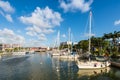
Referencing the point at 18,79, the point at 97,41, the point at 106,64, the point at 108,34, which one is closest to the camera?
the point at 18,79

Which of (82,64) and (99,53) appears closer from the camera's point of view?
(82,64)

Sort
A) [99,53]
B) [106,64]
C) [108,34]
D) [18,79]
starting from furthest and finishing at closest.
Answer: [108,34]
[99,53]
[106,64]
[18,79]

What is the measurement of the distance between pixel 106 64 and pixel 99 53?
46.7 meters

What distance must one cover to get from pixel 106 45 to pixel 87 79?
8743 cm

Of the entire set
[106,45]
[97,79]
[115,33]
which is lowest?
[97,79]

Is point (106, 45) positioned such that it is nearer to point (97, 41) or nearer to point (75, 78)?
point (97, 41)

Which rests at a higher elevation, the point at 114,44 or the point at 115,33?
the point at 115,33

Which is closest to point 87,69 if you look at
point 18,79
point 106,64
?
point 106,64

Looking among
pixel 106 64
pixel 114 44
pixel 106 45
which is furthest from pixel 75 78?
pixel 106 45

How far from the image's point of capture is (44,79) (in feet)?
160

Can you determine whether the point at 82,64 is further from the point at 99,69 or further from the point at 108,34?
the point at 108,34

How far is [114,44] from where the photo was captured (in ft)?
399

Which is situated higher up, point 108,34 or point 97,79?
point 108,34

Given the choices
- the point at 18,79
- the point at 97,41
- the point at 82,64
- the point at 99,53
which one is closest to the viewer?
the point at 18,79
